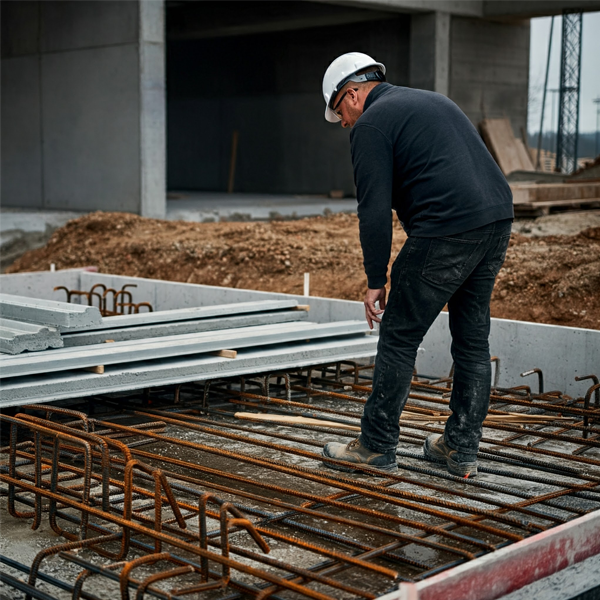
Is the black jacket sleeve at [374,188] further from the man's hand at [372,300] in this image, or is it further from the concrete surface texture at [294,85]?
the concrete surface texture at [294,85]

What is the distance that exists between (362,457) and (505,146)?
686 inches

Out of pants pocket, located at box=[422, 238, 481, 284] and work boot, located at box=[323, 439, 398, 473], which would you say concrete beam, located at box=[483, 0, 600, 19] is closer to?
pants pocket, located at box=[422, 238, 481, 284]

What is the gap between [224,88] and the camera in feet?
86.8

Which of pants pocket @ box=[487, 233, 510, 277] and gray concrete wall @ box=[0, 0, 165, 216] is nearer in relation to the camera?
pants pocket @ box=[487, 233, 510, 277]

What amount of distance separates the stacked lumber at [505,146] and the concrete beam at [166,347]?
1447 centimetres

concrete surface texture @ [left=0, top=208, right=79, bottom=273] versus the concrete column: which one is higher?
the concrete column

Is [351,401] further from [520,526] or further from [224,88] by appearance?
[224,88]

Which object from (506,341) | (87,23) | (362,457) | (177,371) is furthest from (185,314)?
(87,23)

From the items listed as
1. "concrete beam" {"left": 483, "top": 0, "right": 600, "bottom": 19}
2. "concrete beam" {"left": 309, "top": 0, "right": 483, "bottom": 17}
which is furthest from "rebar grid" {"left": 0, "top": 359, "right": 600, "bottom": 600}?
"concrete beam" {"left": 483, "top": 0, "right": 600, "bottom": 19}

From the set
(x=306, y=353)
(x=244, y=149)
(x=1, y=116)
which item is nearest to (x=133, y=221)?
(x=1, y=116)

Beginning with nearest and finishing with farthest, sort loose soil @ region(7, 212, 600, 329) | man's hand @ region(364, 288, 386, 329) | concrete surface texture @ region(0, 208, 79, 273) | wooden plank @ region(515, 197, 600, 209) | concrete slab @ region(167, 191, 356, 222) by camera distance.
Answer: man's hand @ region(364, 288, 386, 329)
loose soil @ region(7, 212, 600, 329)
concrete surface texture @ region(0, 208, 79, 273)
wooden plank @ region(515, 197, 600, 209)
concrete slab @ region(167, 191, 356, 222)

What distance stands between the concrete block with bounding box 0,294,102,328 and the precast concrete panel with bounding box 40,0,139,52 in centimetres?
1006

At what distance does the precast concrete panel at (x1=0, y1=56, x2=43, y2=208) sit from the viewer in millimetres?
17234

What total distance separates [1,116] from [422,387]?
1407 cm
